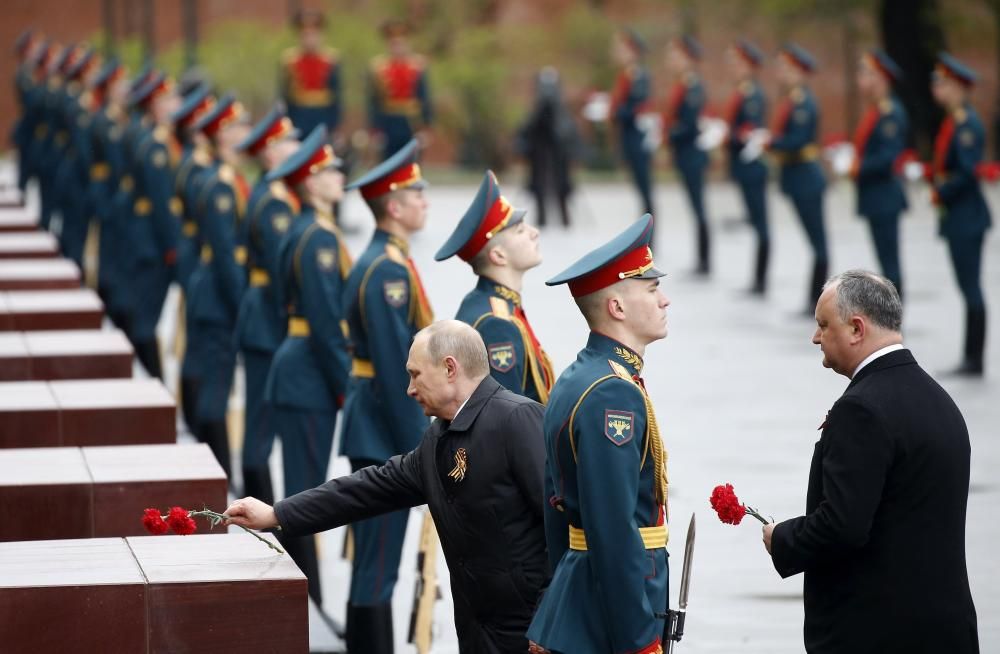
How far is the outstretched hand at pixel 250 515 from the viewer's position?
4461mm

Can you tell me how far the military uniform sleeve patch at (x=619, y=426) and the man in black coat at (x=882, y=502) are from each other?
1.54 ft

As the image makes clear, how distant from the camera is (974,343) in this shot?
36.3ft

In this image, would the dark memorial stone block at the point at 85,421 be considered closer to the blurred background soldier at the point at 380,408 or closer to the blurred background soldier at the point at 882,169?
the blurred background soldier at the point at 380,408

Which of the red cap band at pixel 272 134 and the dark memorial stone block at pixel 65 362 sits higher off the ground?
the red cap band at pixel 272 134

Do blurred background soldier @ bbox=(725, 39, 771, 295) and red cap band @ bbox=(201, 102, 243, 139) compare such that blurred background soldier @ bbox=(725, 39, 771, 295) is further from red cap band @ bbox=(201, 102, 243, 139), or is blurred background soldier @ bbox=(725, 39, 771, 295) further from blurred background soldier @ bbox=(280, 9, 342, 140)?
red cap band @ bbox=(201, 102, 243, 139)

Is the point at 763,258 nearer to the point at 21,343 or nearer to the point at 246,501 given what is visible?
the point at 21,343

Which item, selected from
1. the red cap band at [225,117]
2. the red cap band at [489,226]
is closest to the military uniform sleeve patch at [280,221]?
the red cap band at [225,117]

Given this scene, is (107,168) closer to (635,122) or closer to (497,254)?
(635,122)

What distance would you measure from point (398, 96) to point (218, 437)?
9.73 meters

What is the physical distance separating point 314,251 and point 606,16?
2770 cm

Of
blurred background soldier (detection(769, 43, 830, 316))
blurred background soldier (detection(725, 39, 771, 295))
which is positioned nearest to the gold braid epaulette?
blurred background soldier (detection(769, 43, 830, 316))

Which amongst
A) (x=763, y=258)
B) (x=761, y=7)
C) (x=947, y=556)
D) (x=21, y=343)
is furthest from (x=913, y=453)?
(x=761, y=7)

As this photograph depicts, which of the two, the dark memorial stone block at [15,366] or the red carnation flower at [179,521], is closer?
the red carnation flower at [179,521]

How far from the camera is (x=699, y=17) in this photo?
29828 millimetres
